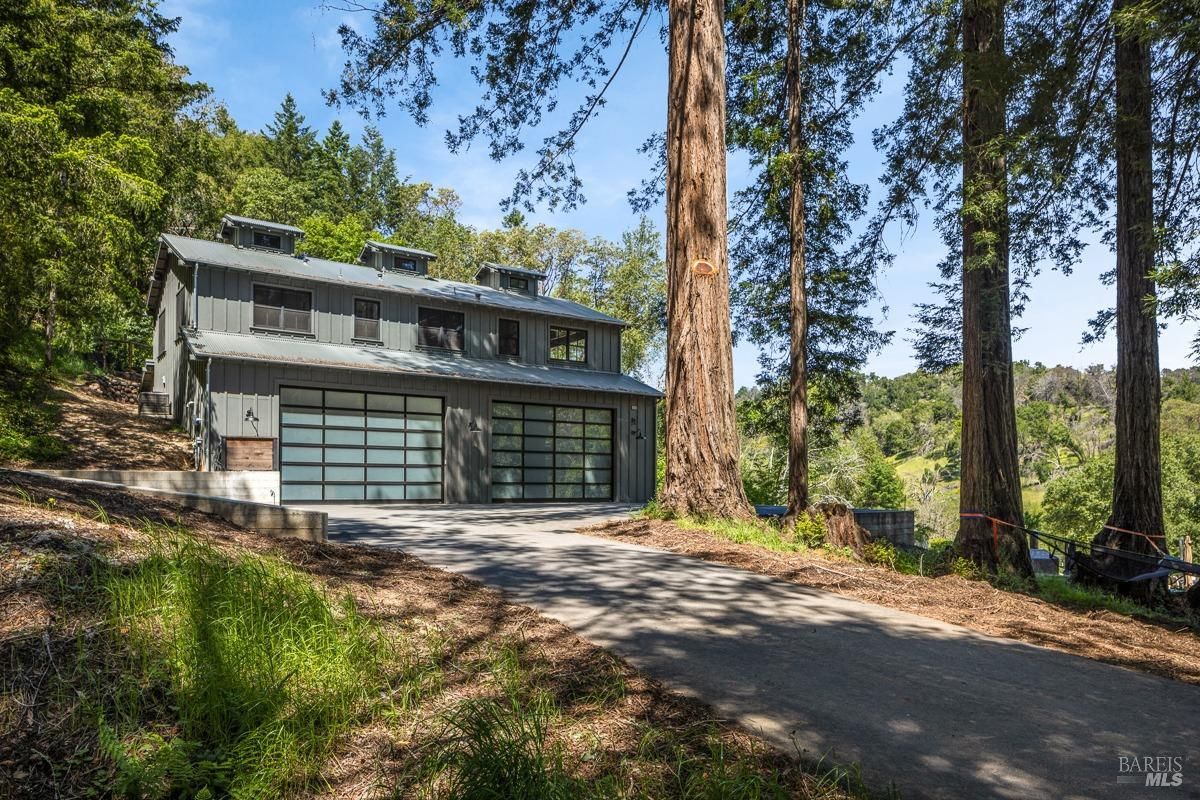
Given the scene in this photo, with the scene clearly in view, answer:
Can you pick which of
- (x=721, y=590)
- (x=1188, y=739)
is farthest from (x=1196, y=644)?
(x=721, y=590)

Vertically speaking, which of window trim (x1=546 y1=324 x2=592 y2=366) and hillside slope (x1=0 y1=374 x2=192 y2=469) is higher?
window trim (x1=546 y1=324 x2=592 y2=366)

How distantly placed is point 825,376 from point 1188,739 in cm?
1391

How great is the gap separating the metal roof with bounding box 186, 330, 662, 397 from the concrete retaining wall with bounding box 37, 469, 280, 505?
12.8ft

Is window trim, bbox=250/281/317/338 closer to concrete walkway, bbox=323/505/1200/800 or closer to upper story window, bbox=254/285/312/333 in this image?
upper story window, bbox=254/285/312/333

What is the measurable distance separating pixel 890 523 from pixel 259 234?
16.5 metres

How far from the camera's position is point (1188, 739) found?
2502 mm

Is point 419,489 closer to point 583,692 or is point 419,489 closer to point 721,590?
point 721,590

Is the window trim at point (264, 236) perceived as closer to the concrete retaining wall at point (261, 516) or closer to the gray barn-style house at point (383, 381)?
the gray barn-style house at point (383, 381)

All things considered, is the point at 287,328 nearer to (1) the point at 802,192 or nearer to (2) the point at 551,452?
(2) the point at 551,452

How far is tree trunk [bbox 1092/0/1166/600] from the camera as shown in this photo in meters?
8.35

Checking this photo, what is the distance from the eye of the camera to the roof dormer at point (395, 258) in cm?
1881

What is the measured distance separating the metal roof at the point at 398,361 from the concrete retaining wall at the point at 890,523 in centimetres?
643

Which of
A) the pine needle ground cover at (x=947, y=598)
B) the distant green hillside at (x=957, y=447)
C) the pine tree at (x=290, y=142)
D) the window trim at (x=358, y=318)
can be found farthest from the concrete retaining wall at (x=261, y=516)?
the pine tree at (x=290, y=142)

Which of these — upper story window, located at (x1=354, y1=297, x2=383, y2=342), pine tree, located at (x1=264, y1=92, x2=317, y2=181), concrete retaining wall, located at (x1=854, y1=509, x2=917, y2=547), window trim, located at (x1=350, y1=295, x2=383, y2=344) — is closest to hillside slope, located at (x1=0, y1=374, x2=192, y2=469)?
window trim, located at (x1=350, y1=295, x2=383, y2=344)
